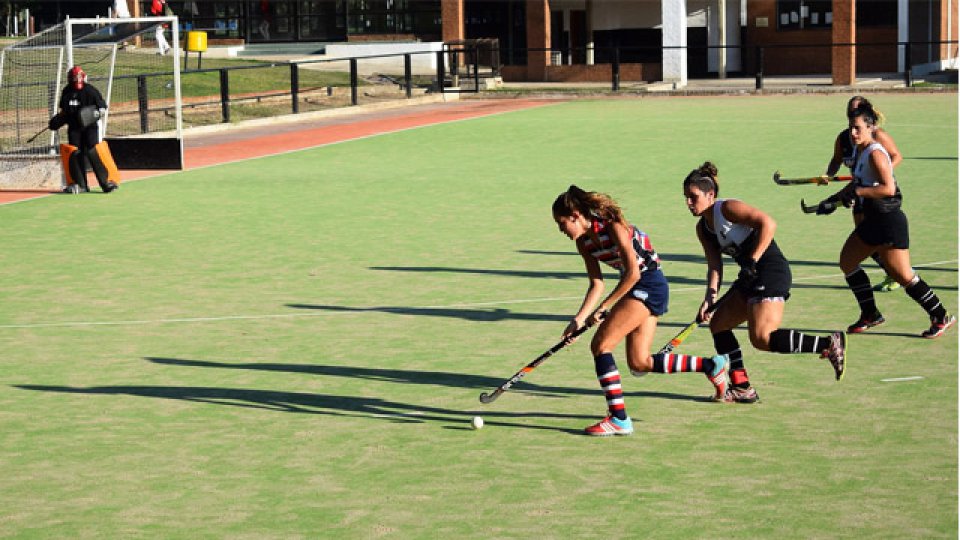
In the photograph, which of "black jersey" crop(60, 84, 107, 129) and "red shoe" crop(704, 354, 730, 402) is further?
"black jersey" crop(60, 84, 107, 129)

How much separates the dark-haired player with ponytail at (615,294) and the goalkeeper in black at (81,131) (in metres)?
15.1

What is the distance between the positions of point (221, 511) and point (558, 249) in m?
9.35

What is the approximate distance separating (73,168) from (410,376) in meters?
13.7

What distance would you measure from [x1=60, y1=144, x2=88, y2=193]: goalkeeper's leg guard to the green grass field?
1607 millimetres

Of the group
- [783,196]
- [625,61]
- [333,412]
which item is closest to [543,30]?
[625,61]

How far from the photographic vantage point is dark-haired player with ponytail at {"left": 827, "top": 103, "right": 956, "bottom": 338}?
1198cm

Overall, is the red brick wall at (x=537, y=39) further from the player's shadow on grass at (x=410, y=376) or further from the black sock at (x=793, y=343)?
the black sock at (x=793, y=343)

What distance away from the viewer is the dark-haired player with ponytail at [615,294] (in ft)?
29.9

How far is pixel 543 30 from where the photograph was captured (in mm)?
53500

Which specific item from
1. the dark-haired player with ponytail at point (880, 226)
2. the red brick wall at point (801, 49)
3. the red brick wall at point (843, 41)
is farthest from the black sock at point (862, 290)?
the red brick wall at point (801, 49)

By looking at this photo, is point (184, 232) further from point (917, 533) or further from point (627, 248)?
point (917, 533)

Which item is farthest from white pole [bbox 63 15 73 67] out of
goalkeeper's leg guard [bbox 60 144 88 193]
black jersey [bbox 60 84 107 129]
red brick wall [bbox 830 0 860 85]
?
red brick wall [bbox 830 0 860 85]

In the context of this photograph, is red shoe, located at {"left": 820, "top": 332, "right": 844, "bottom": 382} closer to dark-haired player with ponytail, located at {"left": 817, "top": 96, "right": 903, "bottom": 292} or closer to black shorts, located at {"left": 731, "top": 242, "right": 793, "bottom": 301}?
black shorts, located at {"left": 731, "top": 242, "right": 793, "bottom": 301}

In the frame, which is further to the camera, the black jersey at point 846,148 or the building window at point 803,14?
the building window at point 803,14
